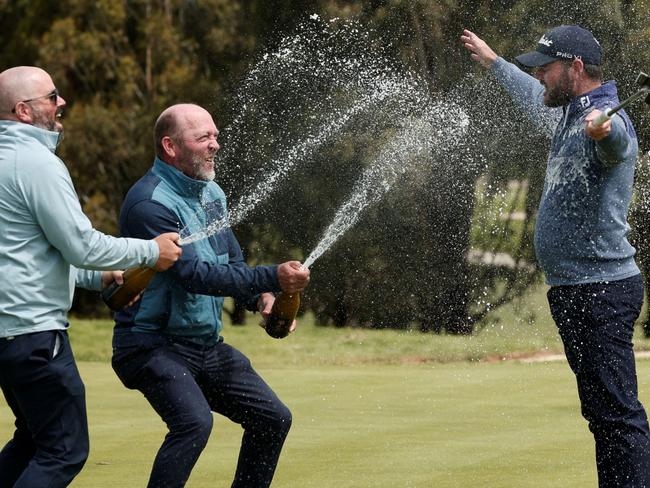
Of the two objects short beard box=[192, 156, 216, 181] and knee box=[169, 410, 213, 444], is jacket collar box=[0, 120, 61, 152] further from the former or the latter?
knee box=[169, 410, 213, 444]

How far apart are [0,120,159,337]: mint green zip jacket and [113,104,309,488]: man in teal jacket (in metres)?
0.57

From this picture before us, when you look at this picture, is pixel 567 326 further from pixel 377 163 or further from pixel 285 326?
pixel 377 163

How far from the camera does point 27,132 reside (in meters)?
4.79

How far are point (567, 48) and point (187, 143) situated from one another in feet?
5.14

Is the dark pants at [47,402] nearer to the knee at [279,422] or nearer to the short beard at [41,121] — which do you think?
the short beard at [41,121]

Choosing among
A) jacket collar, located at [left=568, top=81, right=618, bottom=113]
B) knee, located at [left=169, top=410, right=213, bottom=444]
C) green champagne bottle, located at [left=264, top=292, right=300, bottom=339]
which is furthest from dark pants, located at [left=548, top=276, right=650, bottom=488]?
knee, located at [left=169, top=410, right=213, bottom=444]

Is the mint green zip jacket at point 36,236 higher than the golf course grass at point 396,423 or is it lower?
higher

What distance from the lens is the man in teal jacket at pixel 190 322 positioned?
5.23m

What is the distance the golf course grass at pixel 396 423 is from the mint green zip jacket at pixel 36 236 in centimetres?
222

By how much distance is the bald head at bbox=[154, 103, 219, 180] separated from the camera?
217 inches

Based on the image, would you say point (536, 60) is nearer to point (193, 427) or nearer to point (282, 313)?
point (282, 313)

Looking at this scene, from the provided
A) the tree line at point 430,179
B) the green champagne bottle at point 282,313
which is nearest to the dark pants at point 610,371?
the green champagne bottle at point 282,313

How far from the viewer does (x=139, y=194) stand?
5.42m

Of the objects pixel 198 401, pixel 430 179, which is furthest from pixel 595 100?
pixel 430 179
